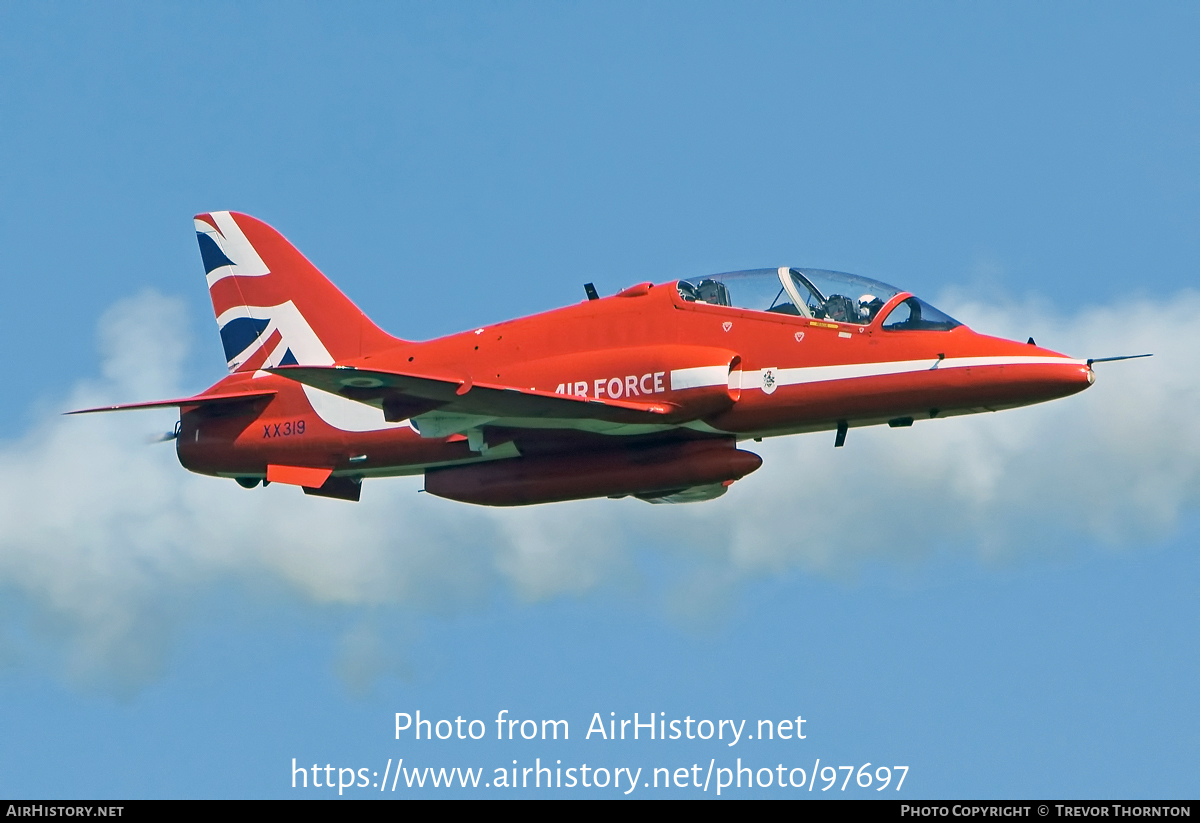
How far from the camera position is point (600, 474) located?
97.4 feet

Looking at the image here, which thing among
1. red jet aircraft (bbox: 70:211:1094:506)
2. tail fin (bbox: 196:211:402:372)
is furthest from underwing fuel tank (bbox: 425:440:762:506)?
tail fin (bbox: 196:211:402:372)

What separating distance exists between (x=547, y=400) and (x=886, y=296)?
6.18m

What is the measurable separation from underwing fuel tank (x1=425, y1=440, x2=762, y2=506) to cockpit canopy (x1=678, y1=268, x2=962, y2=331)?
2.64m

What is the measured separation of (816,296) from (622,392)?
379 cm

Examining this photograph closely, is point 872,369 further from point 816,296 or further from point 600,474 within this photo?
point 600,474

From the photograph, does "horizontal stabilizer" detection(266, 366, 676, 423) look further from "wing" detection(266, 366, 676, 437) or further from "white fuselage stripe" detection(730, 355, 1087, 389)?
"white fuselage stripe" detection(730, 355, 1087, 389)

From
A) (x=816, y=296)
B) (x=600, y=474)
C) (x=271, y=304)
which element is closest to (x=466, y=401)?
(x=600, y=474)

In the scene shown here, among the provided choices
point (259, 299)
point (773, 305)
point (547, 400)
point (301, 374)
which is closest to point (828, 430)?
point (773, 305)

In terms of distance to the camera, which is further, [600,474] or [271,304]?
[271,304]

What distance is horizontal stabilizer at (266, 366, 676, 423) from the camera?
27.1m

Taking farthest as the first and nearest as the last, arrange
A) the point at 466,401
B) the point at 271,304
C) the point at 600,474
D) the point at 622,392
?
the point at 271,304
the point at 600,474
the point at 622,392
the point at 466,401

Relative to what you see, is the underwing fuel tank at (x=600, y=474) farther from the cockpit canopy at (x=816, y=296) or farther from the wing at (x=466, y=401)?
the cockpit canopy at (x=816, y=296)

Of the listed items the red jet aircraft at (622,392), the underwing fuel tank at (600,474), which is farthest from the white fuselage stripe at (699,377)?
the underwing fuel tank at (600,474)
